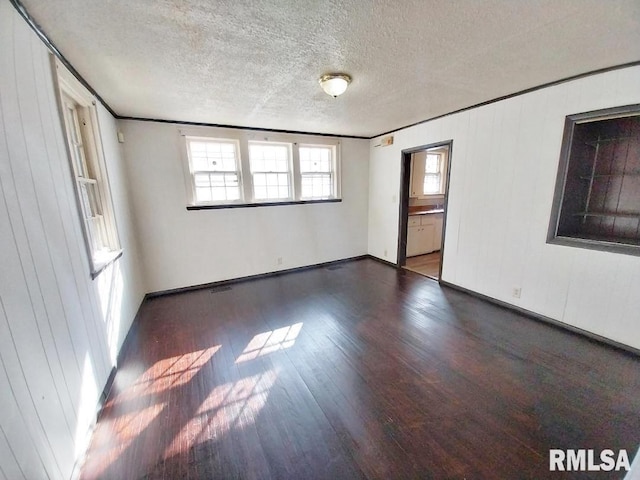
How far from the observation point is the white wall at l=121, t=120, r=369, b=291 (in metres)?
3.31

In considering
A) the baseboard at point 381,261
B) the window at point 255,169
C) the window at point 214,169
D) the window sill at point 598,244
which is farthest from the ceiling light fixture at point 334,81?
the baseboard at point 381,261

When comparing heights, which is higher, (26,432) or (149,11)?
(149,11)

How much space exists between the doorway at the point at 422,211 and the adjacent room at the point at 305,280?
0.76 metres

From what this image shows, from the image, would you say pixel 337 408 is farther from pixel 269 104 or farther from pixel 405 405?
pixel 269 104

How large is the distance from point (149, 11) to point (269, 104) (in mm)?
1540

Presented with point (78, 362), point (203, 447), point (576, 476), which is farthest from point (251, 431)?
point (576, 476)

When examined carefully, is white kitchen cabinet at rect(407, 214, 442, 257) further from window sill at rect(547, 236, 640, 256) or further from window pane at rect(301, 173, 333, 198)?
window sill at rect(547, 236, 640, 256)

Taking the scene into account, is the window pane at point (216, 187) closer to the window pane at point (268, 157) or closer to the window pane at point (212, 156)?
the window pane at point (212, 156)

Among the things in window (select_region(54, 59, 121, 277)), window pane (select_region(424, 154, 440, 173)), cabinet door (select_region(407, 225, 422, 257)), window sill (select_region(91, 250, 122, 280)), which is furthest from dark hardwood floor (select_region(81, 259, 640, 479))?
window pane (select_region(424, 154, 440, 173))

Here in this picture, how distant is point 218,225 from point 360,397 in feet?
10.0

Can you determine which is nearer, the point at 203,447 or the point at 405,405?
the point at 203,447

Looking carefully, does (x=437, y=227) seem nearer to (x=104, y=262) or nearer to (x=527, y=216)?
(x=527, y=216)

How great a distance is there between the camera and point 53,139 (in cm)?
157

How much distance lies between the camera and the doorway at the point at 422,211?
446 centimetres
